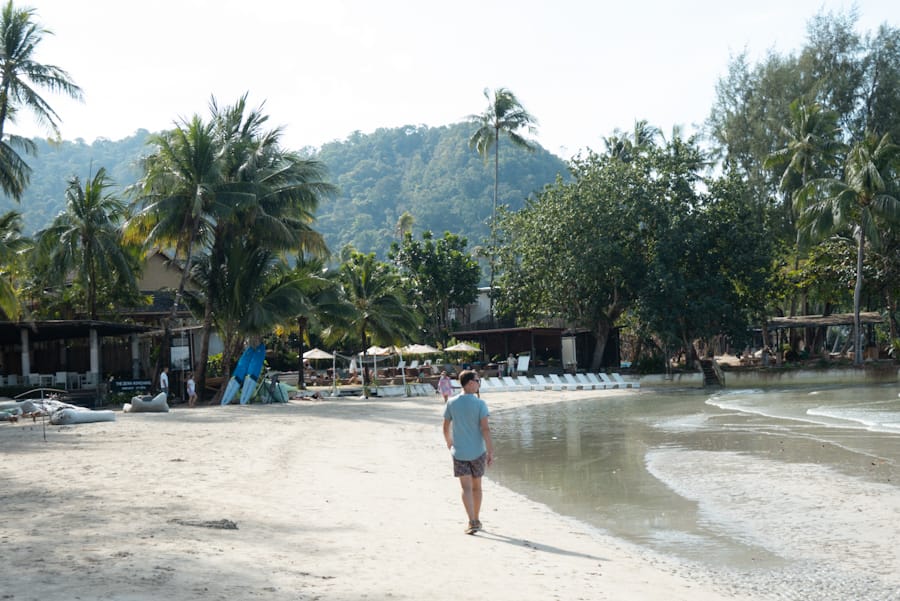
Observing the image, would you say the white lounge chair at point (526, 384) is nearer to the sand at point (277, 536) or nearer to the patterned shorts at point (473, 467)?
the sand at point (277, 536)

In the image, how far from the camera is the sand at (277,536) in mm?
5375

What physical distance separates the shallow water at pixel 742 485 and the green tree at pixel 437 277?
30244mm

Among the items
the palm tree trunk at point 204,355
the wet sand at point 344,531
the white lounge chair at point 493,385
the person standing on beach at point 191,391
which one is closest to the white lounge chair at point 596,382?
the white lounge chair at point 493,385

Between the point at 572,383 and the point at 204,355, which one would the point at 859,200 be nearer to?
the point at 572,383

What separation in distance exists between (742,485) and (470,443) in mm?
4863

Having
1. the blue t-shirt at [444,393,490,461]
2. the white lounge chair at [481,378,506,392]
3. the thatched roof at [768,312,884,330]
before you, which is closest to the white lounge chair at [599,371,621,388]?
the white lounge chair at [481,378,506,392]

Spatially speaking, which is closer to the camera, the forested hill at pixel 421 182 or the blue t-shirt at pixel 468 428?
the blue t-shirt at pixel 468 428

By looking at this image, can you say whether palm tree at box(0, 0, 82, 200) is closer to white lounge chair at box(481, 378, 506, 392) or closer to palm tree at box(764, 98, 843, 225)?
white lounge chair at box(481, 378, 506, 392)

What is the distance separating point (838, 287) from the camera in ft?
144

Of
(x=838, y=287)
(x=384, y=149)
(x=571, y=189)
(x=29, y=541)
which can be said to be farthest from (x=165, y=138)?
(x=384, y=149)

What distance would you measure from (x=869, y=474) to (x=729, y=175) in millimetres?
33503

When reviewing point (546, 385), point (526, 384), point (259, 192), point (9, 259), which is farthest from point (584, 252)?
point (9, 259)

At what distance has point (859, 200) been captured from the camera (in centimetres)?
3894

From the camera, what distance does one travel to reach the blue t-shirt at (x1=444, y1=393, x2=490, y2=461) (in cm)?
769
